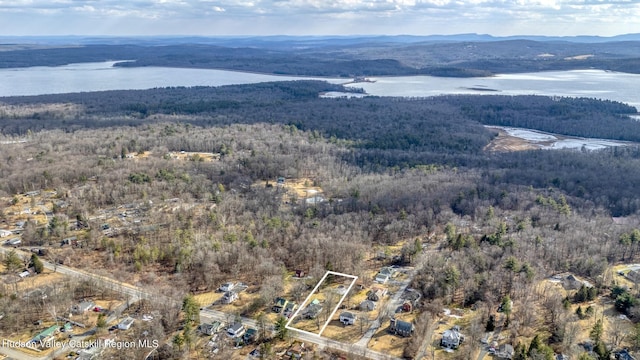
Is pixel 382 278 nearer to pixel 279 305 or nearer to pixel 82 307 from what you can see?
pixel 279 305

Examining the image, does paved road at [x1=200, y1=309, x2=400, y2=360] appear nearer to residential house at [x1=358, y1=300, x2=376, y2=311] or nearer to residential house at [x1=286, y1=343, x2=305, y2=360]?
residential house at [x1=286, y1=343, x2=305, y2=360]

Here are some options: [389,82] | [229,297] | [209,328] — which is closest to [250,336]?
[209,328]

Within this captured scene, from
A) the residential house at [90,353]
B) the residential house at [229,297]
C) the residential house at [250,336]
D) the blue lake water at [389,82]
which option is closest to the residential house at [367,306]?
the residential house at [250,336]

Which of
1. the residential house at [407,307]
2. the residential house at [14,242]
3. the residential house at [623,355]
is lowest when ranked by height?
the residential house at [623,355]

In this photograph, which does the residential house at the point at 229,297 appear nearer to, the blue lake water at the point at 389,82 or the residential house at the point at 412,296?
the residential house at the point at 412,296

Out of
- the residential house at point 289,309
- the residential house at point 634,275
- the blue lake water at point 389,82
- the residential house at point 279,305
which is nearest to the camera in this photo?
the residential house at point 289,309

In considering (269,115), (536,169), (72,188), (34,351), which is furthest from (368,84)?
(34,351)
